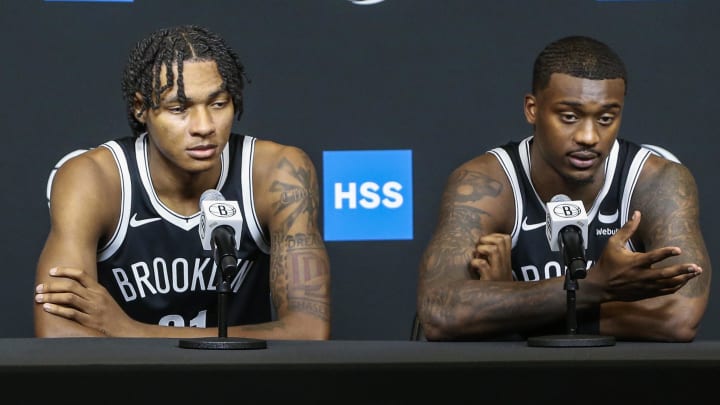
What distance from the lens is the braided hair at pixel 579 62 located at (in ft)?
8.70

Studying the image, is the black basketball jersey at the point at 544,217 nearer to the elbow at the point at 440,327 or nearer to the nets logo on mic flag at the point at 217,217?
the elbow at the point at 440,327

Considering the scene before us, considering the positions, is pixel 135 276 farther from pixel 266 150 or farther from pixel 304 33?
pixel 304 33

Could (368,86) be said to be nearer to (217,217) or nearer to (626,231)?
(626,231)

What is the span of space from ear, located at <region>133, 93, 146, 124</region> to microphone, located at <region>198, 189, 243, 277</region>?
877 mm

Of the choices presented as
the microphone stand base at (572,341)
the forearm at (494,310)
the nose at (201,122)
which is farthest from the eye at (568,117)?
the microphone stand base at (572,341)

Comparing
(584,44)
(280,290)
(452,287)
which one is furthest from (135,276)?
(584,44)

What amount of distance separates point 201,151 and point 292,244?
0.28m

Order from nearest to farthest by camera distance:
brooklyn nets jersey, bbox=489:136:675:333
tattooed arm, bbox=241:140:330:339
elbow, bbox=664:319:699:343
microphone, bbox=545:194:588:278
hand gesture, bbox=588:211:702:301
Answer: microphone, bbox=545:194:588:278
hand gesture, bbox=588:211:702:301
elbow, bbox=664:319:699:343
tattooed arm, bbox=241:140:330:339
brooklyn nets jersey, bbox=489:136:675:333

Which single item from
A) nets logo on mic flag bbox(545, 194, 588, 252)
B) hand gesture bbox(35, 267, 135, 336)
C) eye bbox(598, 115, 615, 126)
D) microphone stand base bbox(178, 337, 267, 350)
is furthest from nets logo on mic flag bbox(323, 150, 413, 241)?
microphone stand base bbox(178, 337, 267, 350)

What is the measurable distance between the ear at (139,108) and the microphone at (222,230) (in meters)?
0.88

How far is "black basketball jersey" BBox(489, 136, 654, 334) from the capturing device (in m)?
2.77

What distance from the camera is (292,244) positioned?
2.66 m

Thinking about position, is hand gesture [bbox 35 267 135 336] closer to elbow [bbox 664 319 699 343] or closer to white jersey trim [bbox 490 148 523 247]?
white jersey trim [bbox 490 148 523 247]

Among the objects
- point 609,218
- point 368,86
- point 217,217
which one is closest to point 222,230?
point 217,217
